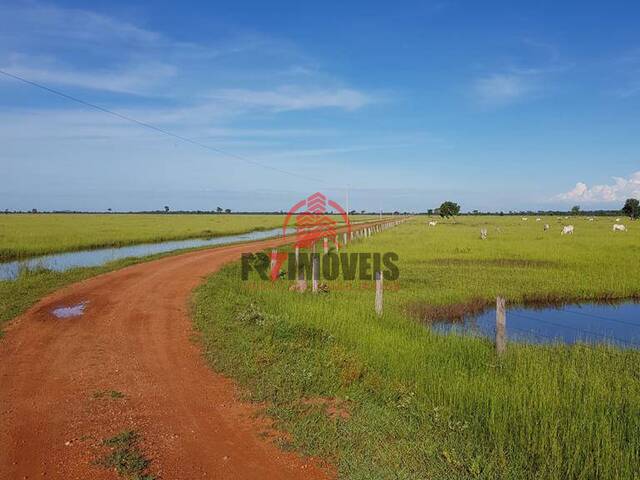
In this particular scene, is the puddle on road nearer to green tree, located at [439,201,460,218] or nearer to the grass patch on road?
the grass patch on road

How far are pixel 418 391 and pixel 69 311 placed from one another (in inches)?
361

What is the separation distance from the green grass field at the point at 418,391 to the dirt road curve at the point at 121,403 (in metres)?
0.52

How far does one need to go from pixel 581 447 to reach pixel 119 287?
13310 millimetres

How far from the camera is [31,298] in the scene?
1297 centimetres

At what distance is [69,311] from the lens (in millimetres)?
11539

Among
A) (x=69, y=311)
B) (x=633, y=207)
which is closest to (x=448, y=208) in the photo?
(x=633, y=207)

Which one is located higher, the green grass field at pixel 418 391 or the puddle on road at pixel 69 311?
the puddle on road at pixel 69 311

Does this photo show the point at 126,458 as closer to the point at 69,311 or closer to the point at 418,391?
the point at 418,391

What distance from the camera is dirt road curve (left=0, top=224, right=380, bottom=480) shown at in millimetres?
4902

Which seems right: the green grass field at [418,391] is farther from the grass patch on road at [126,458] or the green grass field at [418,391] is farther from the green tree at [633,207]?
the green tree at [633,207]

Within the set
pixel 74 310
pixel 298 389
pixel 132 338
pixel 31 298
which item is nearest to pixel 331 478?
pixel 298 389

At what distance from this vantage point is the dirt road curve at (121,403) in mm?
4902

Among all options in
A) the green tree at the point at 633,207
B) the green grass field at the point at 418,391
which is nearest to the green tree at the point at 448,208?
the green tree at the point at 633,207

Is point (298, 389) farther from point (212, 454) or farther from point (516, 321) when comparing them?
point (516, 321)
